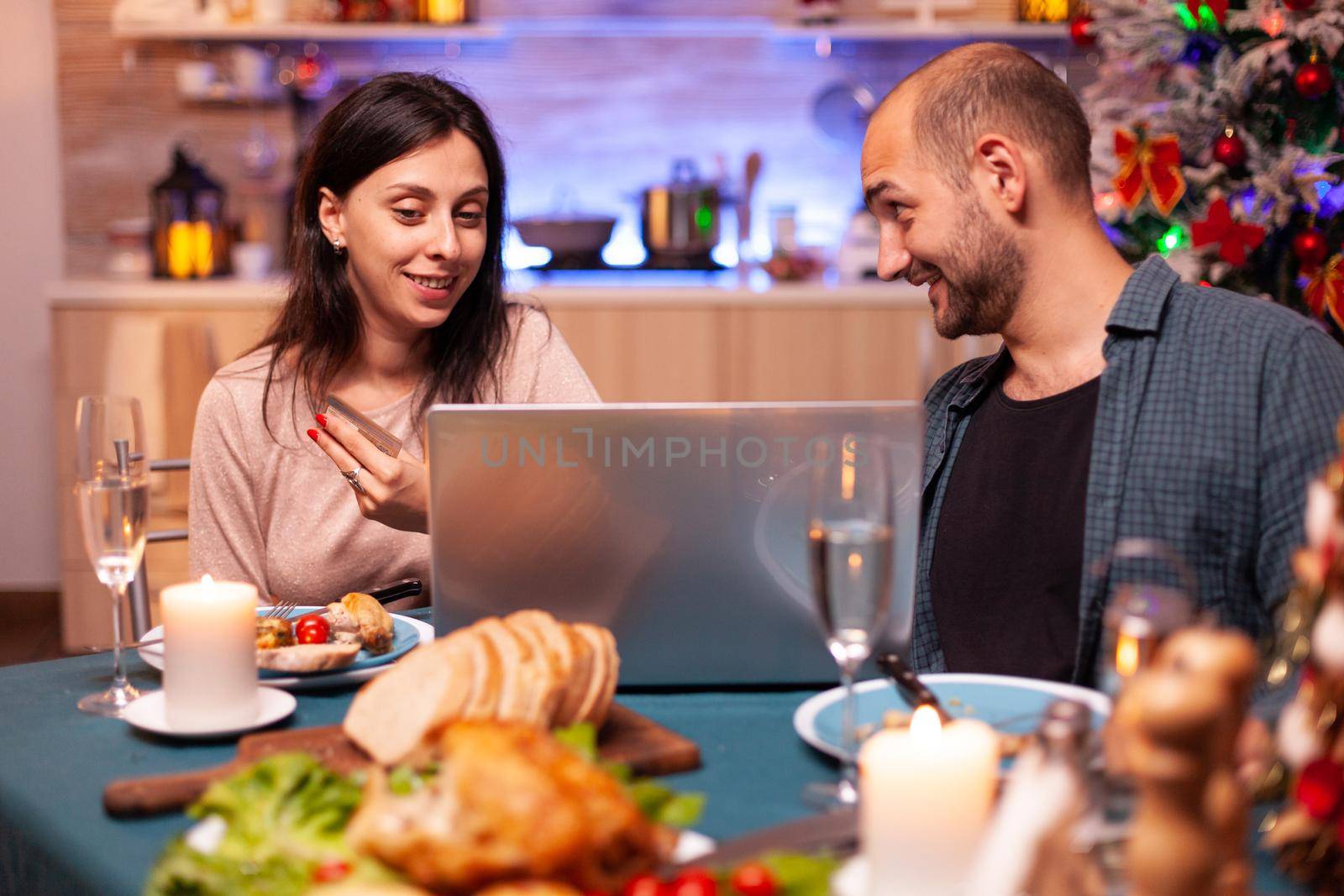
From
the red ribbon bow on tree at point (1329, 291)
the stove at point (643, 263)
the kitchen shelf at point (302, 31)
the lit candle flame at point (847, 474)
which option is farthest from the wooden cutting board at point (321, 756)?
the kitchen shelf at point (302, 31)

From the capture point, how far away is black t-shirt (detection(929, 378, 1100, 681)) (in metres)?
1.43

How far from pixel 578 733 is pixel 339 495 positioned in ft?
3.45

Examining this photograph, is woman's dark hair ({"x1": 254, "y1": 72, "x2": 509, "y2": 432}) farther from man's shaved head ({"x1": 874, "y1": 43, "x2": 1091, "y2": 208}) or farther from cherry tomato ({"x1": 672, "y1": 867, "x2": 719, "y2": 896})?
cherry tomato ({"x1": 672, "y1": 867, "x2": 719, "y2": 896})

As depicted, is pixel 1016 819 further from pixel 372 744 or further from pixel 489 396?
pixel 489 396

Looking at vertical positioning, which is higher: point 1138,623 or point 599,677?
point 1138,623

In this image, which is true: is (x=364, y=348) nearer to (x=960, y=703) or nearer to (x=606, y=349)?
(x=960, y=703)

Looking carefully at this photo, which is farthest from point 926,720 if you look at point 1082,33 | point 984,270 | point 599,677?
point 1082,33

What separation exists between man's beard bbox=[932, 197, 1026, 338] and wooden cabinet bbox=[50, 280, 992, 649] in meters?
2.23

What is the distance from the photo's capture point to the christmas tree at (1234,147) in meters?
2.65

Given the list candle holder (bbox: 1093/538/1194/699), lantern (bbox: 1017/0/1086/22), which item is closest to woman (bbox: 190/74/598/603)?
candle holder (bbox: 1093/538/1194/699)

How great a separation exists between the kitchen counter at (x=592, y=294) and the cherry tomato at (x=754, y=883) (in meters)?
3.14

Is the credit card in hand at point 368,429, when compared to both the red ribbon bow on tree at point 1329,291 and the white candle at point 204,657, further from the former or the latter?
the red ribbon bow on tree at point 1329,291

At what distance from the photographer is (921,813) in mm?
678

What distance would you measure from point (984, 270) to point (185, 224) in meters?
3.07
